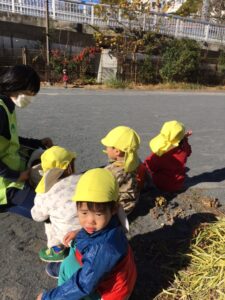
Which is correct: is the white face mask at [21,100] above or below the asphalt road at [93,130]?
above

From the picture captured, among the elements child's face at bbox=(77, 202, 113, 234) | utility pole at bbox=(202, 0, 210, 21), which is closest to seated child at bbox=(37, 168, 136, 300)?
child's face at bbox=(77, 202, 113, 234)

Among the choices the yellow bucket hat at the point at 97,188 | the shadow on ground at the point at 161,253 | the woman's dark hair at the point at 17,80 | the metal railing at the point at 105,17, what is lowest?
the shadow on ground at the point at 161,253

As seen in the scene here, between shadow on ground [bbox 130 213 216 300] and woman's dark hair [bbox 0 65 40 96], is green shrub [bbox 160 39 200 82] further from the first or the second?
woman's dark hair [bbox 0 65 40 96]

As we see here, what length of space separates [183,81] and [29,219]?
12560 millimetres

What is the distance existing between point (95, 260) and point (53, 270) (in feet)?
2.58

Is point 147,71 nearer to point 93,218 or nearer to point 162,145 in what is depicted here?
point 162,145

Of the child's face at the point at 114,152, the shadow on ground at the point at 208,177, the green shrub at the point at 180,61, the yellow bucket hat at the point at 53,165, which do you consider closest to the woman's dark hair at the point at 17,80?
the yellow bucket hat at the point at 53,165

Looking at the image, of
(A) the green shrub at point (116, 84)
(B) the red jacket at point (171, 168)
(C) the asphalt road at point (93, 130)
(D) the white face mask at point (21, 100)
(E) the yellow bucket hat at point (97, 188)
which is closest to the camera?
(E) the yellow bucket hat at point (97, 188)

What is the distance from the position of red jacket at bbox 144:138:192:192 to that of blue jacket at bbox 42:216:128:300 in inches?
71.0

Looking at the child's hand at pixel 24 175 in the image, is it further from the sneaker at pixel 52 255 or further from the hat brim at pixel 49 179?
the sneaker at pixel 52 255

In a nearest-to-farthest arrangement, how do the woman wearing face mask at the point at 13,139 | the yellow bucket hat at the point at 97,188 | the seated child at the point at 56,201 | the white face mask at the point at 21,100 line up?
the yellow bucket hat at the point at 97,188, the seated child at the point at 56,201, the woman wearing face mask at the point at 13,139, the white face mask at the point at 21,100

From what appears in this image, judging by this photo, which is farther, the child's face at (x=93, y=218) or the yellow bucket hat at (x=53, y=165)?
the yellow bucket hat at (x=53, y=165)

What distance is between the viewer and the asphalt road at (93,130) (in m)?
2.52

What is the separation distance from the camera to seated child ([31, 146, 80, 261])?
236 cm
